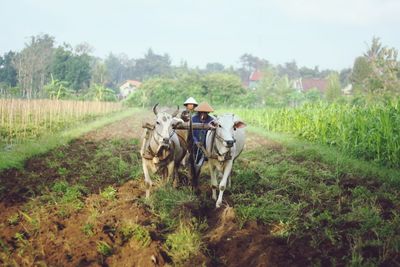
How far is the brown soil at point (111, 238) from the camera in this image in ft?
14.2

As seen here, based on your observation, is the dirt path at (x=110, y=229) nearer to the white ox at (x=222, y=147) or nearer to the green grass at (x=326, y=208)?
the green grass at (x=326, y=208)

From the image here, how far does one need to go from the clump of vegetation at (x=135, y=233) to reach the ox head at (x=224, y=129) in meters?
2.06

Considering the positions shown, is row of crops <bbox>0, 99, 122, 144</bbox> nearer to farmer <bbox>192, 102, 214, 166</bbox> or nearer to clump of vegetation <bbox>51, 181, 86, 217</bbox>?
A: clump of vegetation <bbox>51, 181, 86, 217</bbox>

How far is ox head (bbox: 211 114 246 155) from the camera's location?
6484 mm

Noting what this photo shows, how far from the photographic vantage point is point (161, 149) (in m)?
6.60

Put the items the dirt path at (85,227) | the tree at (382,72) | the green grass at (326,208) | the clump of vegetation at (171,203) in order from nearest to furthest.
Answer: the green grass at (326,208) < the dirt path at (85,227) < the clump of vegetation at (171,203) < the tree at (382,72)

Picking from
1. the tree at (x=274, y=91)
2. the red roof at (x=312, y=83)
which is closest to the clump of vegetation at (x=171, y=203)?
the tree at (x=274, y=91)

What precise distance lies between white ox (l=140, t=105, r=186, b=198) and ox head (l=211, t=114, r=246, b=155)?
2.31 ft

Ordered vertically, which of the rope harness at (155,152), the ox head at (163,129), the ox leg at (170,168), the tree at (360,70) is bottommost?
the ox leg at (170,168)

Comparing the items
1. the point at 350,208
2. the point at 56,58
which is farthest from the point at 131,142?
the point at 56,58

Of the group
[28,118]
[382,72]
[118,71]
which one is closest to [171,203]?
[28,118]

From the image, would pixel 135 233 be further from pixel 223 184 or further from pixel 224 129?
pixel 224 129

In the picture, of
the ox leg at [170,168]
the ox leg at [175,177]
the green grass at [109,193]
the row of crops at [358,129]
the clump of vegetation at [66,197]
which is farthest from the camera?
the row of crops at [358,129]

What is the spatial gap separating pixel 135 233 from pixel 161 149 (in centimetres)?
194
